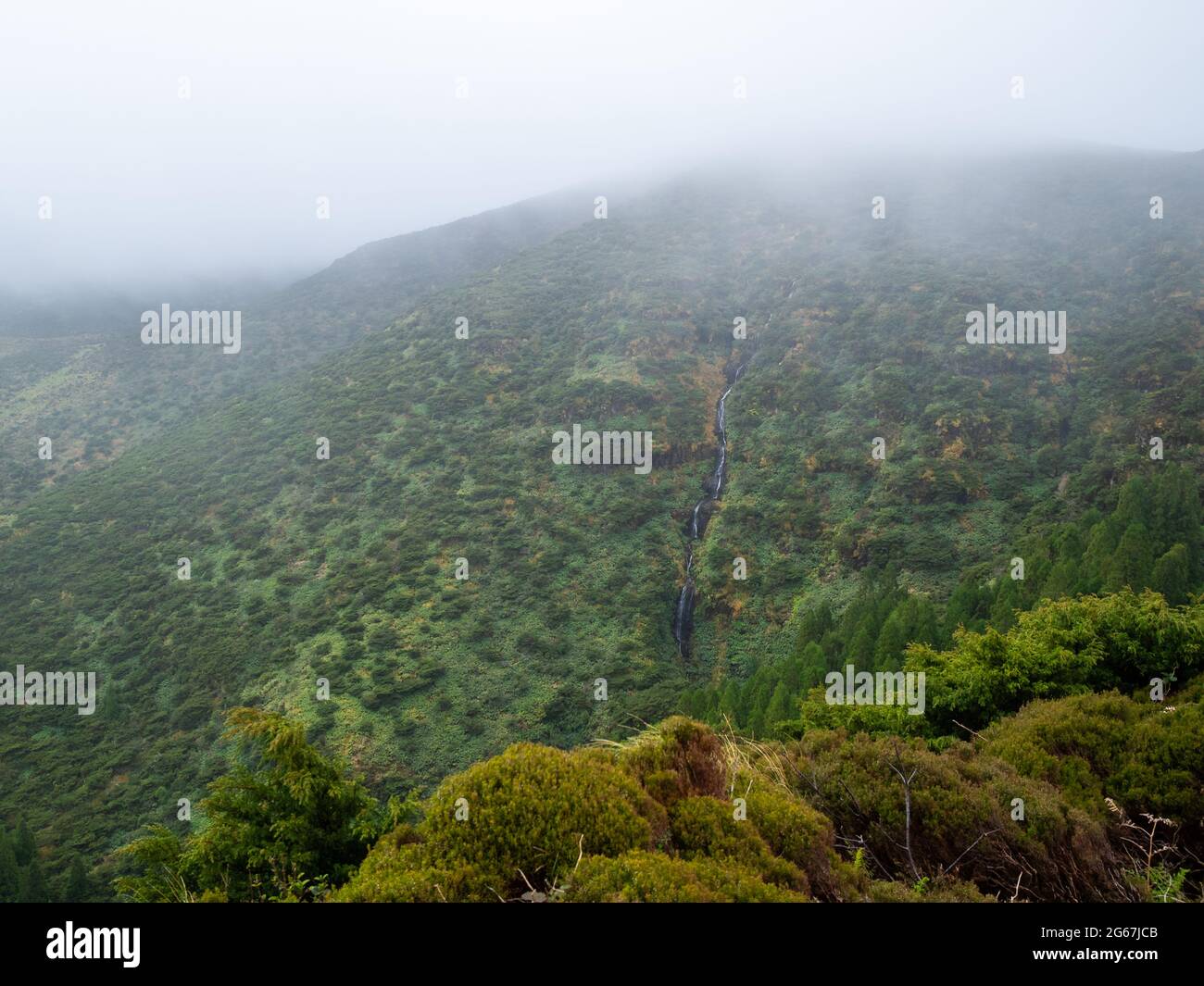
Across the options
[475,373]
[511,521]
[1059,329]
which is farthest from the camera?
[475,373]

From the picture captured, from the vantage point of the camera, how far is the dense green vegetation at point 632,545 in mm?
6531

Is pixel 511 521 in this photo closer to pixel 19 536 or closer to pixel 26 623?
pixel 26 623

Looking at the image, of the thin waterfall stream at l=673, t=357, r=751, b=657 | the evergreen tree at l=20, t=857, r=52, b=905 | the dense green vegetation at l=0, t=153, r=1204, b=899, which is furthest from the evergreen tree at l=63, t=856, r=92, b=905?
the thin waterfall stream at l=673, t=357, r=751, b=657

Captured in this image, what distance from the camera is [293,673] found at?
3516cm

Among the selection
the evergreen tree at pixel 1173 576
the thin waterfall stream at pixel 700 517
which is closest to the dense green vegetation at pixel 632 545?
the evergreen tree at pixel 1173 576

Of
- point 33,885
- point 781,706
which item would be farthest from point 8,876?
point 781,706

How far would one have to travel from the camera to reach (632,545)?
152 ft

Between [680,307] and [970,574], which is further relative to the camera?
[680,307]

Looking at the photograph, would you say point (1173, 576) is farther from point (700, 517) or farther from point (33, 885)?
point (33, 885)

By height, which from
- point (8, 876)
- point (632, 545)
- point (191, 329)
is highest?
point (191, 329)

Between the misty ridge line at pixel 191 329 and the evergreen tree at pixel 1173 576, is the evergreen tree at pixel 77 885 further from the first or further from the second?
the misty ridge line at pixel 191 329

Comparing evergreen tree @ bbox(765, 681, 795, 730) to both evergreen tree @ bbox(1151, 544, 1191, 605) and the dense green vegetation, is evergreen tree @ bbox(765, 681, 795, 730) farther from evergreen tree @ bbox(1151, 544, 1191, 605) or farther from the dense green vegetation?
evergreen tree @ bbox(1151, 544, 1191, 605)
